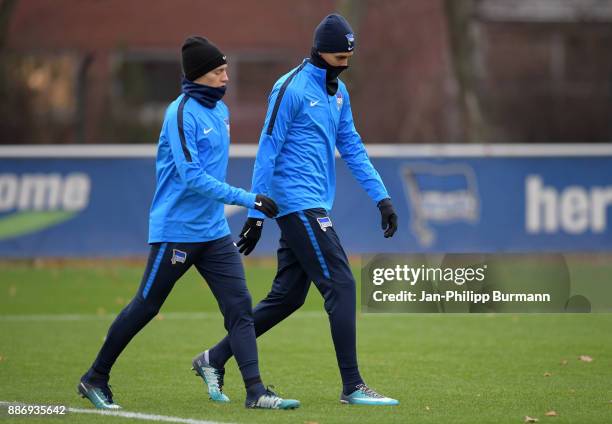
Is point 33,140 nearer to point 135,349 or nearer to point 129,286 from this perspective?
point 129,286

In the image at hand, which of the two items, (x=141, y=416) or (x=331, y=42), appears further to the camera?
(x=331, y=42)

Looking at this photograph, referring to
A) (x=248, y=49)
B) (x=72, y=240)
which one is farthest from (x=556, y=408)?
(x=248, y=49)

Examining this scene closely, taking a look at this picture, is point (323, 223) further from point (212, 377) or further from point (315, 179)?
point (212, 377)

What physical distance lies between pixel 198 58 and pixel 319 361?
3140mm

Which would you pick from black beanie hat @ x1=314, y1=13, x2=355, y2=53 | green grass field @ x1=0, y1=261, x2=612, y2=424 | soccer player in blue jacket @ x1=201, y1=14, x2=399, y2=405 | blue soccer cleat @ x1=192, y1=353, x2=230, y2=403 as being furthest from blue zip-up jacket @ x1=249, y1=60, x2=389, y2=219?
green grass field @ x1=0, y1=261, x2=612, y2=424

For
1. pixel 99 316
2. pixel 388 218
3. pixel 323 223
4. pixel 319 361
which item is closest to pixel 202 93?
pixel 323 223

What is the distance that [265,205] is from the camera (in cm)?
709

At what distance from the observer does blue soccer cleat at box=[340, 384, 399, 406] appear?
24.5ft

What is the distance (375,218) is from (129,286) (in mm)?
3439

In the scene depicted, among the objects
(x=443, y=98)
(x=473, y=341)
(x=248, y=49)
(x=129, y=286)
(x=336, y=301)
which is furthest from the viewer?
(x=248, y=49)

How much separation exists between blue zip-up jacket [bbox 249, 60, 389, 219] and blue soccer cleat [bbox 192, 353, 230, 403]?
104 centimetres

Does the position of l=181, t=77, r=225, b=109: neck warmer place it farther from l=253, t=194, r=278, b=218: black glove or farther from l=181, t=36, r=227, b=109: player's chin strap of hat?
l=253, t=194, r=278, b=218: black glove

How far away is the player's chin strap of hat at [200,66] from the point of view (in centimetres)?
736

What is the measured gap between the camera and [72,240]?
1608cm
